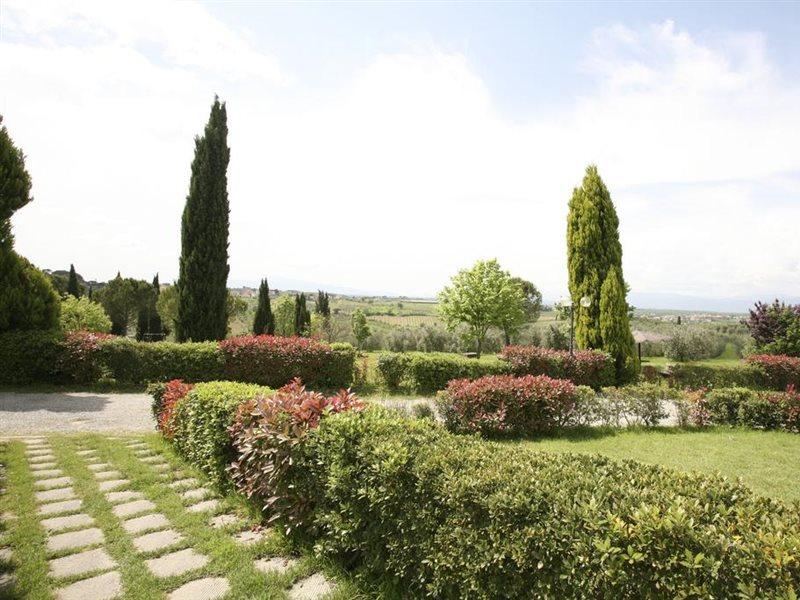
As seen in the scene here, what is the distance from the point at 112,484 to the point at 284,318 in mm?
34345

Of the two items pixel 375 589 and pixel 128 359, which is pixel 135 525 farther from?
pixel 128 359

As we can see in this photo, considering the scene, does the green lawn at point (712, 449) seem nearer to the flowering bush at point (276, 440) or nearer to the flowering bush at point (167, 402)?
the flowering bush at point (276, 440)

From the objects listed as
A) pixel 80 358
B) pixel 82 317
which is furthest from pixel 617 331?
pixel 82 317

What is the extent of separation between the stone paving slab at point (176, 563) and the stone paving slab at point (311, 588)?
2.64 feet

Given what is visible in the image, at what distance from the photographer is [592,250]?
620 inches

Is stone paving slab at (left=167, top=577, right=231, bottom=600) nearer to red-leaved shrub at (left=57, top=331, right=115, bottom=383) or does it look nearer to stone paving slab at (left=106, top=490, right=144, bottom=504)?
stone paving slab at (left=106, top=490, right=144, bottom=504)

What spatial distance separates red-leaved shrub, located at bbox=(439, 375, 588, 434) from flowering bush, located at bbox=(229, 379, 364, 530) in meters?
4.54

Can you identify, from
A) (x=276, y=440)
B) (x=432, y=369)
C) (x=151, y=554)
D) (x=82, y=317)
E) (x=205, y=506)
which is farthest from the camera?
(x=82, y=317)

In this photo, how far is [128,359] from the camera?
12508 millimetres

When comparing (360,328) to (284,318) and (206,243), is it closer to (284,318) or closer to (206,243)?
(284,318)

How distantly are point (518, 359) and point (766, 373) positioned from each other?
338 inches

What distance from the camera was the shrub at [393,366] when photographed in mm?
13539

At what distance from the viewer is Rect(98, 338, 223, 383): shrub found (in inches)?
492

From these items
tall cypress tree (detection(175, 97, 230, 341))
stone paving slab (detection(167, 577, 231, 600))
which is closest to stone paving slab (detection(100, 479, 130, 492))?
stone paving slab (detection(167, 577, 231, 600))
